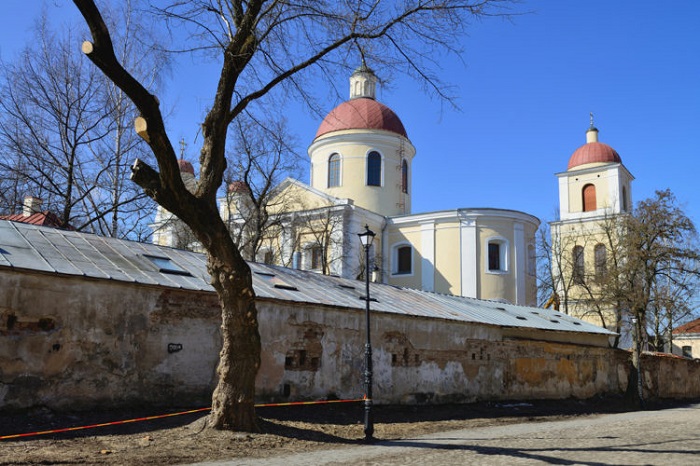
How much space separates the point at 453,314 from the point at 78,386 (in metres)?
11.4

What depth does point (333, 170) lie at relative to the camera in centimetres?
4028

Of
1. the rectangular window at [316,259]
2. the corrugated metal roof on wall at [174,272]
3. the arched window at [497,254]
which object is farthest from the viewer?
the arched window at [497,254]

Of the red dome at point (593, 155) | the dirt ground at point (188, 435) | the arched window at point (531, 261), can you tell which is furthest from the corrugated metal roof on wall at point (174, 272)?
the red dome at point (593, 155)

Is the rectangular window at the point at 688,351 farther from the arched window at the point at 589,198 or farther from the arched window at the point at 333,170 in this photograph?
the arched window at the point at 333,170

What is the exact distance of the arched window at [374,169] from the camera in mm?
39750

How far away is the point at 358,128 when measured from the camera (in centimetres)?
3962

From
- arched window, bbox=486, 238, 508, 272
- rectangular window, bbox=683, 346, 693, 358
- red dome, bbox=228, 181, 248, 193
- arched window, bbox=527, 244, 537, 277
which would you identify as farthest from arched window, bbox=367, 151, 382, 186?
rectangular window, bbox=683, 346, 693, 358

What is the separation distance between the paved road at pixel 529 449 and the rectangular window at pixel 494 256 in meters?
23.0

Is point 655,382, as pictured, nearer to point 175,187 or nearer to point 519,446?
point 519,446

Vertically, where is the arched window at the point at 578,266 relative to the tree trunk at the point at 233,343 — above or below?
above

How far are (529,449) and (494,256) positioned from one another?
91.2 ft

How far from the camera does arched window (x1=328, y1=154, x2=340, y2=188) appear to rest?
132 feet

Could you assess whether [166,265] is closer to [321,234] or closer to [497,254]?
[321,234]

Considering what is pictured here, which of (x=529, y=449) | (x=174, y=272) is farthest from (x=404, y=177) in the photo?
(x=529, y=449)
